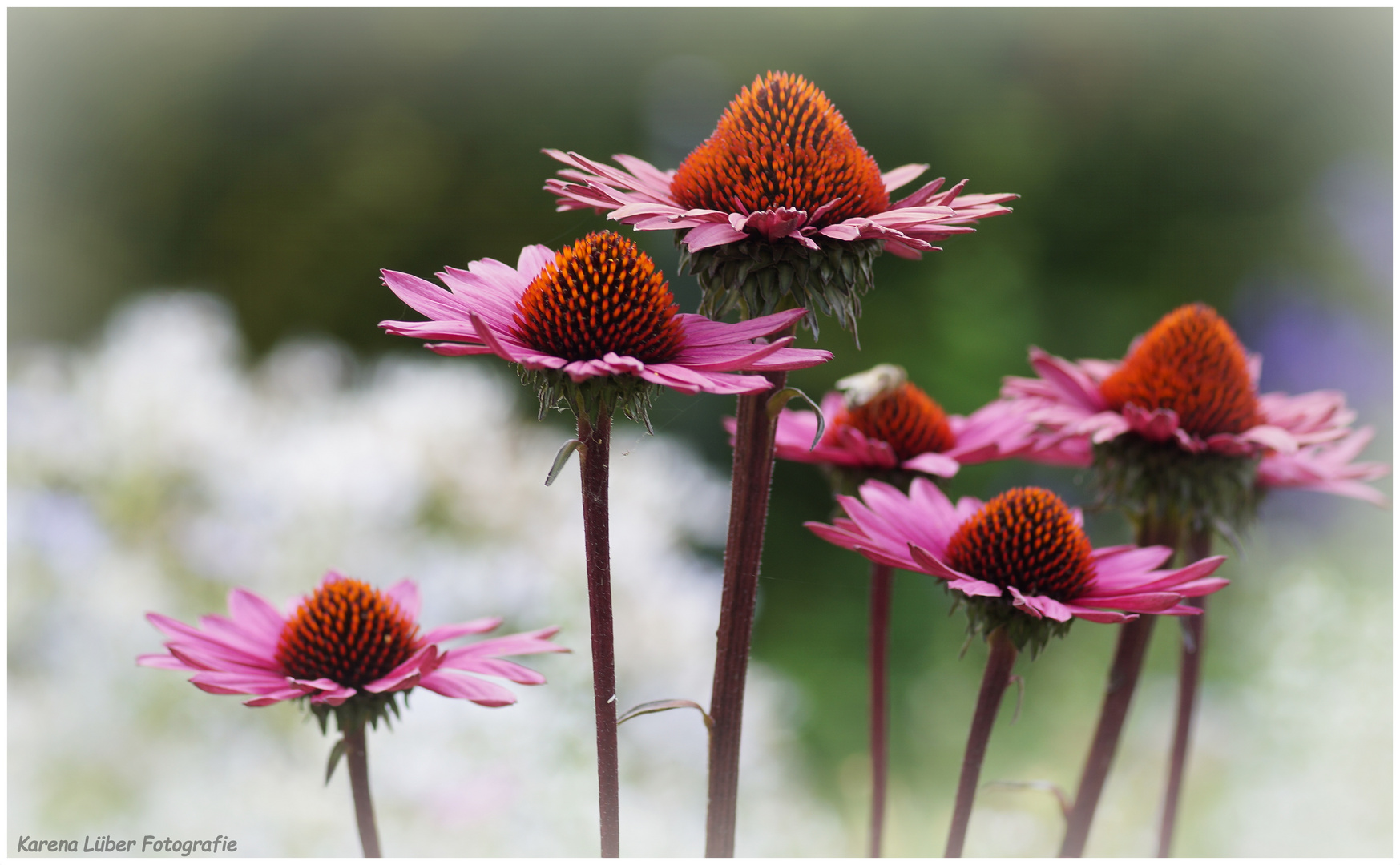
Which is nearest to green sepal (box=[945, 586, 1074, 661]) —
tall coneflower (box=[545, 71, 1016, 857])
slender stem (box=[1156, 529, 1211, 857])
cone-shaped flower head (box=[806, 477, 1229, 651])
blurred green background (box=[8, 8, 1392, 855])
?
cone-shaped flower head (box=[806, 477, 1229, 651])

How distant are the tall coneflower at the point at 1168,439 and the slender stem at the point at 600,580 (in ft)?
0.88

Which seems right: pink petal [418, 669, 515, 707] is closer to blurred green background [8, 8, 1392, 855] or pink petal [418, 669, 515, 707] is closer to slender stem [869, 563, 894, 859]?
slender stem [869, 563, 894, 859]

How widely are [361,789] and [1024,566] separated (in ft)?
1.05

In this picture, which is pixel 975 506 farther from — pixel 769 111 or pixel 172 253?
pixel 172 253

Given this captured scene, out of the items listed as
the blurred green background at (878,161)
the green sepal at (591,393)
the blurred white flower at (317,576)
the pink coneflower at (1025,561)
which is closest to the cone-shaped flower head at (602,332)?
the green sepal at (591,393)

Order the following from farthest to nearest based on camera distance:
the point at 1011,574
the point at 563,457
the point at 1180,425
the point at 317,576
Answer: the point at 317,576
the point at 1180,425
the point at 1011,574
the point at 563,457

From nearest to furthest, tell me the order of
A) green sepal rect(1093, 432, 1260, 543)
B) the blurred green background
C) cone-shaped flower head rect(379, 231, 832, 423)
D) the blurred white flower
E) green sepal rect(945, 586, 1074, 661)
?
cone-shaped flower head rect(379, 231, 832, 423)
green sepal rect(945, 586, 1074, 661)
green sepal rect(1093, 432, 1260, 543)
the blurred white flower
the blurred green background

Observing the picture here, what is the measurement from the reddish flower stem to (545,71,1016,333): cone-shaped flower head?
25cm

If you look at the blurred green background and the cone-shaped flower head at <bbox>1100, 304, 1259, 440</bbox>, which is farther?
the blurred green background

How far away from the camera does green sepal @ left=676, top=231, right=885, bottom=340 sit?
1.35 feet

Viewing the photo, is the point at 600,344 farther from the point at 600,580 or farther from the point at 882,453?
the point at 882,453

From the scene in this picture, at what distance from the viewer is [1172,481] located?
57 cm

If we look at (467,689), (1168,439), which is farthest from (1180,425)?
(467,689)

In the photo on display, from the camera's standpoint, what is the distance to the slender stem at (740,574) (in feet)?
1.48
